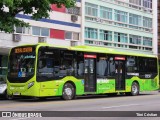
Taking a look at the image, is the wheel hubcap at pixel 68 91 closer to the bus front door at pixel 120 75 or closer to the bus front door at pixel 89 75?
the bus front door at pixel 89 75

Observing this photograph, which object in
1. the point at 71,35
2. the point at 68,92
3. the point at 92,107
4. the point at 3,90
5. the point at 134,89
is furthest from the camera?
the point at 71,35

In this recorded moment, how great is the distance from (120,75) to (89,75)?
3257 millimetres

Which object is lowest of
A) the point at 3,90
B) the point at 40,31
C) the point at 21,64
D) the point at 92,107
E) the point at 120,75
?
the point at 92,107

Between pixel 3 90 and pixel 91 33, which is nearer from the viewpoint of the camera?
pixel 3 90

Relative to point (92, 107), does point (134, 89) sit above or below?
above

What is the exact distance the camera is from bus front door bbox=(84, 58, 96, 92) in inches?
953

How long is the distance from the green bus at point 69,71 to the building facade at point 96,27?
32.4 feet

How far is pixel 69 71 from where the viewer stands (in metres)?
23.1

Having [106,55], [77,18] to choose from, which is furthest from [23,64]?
[77,18]

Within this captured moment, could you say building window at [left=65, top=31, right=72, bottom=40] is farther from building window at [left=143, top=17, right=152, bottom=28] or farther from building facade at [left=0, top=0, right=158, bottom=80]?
building window at [left=143, top=17, right=152, bottom=28]

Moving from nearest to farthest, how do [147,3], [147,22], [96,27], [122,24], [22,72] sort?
1. [22,72]
2. [96,27]
3. [122,24]
4. [147,22]
5. [147,3]

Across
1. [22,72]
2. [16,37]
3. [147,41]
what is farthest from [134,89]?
[147,41]

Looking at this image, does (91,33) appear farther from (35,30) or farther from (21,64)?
(21,64)

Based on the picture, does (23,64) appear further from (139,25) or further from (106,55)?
(139,25)
